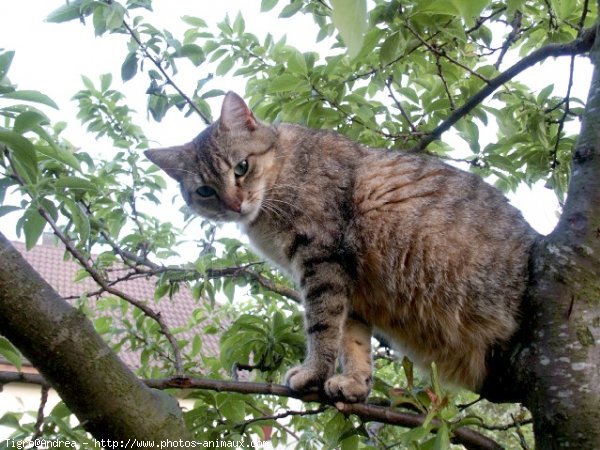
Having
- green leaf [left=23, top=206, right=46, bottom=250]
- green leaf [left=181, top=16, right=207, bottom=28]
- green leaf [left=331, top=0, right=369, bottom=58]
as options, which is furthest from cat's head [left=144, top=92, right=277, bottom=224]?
green leaf [left=331, top=0, right=369, bottom=58]

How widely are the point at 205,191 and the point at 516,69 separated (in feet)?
5.09

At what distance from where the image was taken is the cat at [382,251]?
6.98ft

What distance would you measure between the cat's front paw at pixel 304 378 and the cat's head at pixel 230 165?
→ 2.84 feet

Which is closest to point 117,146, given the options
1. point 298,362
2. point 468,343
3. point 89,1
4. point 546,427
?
point 89,1

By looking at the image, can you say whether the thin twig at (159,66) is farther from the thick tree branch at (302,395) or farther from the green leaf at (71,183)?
the thick tree branch at (302,395)

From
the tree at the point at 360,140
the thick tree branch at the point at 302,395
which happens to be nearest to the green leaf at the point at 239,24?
the tree at the point at 360,140

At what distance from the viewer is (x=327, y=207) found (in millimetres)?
2502

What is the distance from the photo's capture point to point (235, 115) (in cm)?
289

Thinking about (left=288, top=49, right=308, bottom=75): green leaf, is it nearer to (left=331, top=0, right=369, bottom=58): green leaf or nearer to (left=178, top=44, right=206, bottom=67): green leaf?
(left=178, top=44, right=206, bottom=67): green leaf

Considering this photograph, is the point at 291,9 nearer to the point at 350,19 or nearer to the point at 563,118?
the point at 563,118

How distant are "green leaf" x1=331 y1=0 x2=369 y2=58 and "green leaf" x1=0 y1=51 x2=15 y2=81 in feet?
4.14

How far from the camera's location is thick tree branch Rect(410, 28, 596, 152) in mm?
2035

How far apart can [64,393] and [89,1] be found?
4.61ft

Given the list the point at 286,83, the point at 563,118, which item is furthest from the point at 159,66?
the point at 563,118
